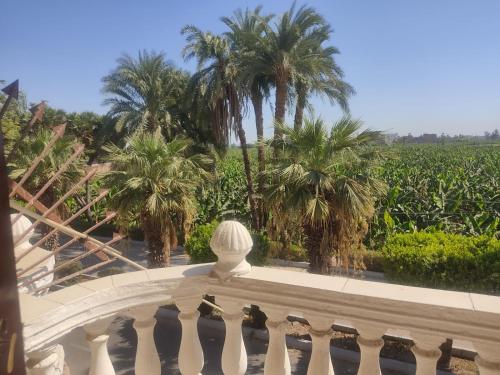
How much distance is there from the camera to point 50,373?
167cm

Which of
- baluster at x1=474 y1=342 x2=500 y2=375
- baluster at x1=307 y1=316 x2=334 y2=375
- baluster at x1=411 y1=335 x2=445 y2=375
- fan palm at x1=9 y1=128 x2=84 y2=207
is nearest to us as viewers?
baluster at x1=474 y1=342 x2=500 y2=375

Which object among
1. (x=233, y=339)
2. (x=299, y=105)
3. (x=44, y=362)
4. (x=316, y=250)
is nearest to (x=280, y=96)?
(x=299, y=105)

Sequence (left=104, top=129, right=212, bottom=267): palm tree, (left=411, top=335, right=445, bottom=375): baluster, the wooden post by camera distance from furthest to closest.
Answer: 1. (left=104, top=129, right=212, bottom=267): palm tree
2. (left=411, top=335, right=445, bottom=375): baluster
3. the wooden post

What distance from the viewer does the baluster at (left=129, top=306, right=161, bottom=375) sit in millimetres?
1922

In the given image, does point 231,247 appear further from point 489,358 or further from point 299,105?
point 299,105

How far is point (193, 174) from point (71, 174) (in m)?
4.50

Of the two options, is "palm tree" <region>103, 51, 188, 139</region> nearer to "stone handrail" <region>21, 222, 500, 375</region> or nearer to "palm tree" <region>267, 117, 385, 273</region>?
"palm tree" <region>267, 117, 385, 273</region>

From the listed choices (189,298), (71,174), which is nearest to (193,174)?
(71,174)

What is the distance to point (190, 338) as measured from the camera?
1.99 metres

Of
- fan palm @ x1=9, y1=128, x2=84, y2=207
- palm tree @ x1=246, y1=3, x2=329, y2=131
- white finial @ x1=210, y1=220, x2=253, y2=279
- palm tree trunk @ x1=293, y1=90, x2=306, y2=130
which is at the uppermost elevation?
palm tree @ x1=246, y1=3, x2=329, y2=131

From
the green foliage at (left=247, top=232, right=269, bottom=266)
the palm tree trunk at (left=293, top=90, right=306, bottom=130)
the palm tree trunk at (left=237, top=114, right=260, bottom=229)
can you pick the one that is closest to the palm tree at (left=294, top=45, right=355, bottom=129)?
the palm tree trunk at (left=293, top=90, right=306, bottom=130)

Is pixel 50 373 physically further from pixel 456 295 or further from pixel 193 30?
pixel 193 30

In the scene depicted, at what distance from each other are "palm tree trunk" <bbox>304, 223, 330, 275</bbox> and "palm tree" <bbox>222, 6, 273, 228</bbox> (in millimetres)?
7400

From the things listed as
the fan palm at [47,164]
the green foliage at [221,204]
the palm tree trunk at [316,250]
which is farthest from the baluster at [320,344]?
the green foliage at [221,204]
